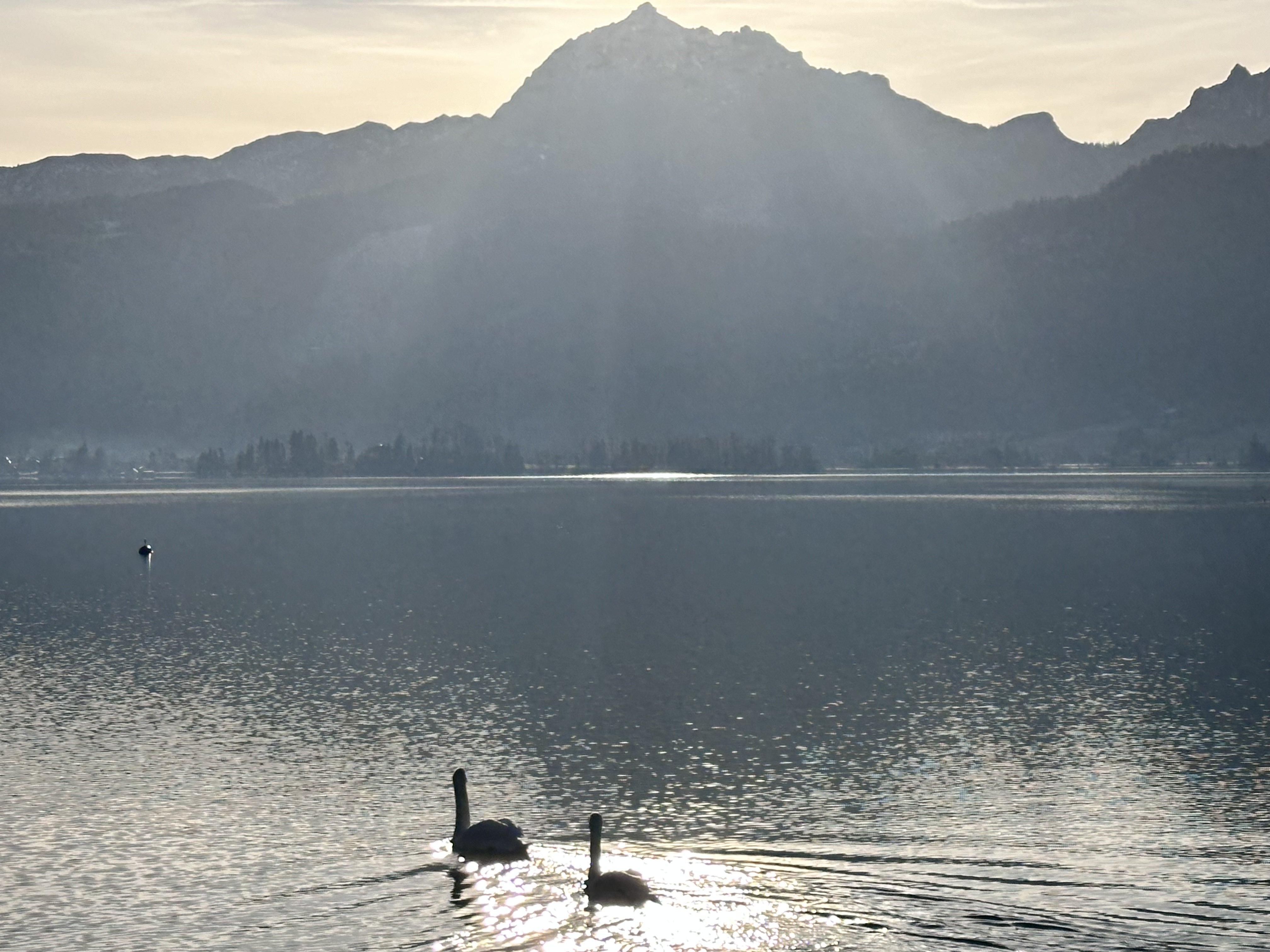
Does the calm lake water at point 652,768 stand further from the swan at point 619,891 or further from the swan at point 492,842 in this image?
the swan at point 492,842

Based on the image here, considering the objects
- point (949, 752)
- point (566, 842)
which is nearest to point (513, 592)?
point (949, 752)

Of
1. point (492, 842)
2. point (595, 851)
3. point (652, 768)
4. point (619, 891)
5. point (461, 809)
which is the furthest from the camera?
point (652, 768)

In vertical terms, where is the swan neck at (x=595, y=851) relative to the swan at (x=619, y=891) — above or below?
above

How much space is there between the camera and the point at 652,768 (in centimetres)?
5303

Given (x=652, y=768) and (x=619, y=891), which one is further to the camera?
(x=652, y=768)

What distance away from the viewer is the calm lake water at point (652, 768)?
36.8m

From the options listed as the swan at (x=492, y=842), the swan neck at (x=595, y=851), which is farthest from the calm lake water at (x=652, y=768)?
the swan neck at (x=595, y=851)

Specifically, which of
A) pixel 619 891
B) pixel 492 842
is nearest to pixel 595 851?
pixel 619 891

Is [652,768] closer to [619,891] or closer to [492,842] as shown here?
[492,842]

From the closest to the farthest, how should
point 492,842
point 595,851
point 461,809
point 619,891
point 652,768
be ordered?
point 619,891 < point 595,851 < point 492,842 < point 461,809 < point 652,768

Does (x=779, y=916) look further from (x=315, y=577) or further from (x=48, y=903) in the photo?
(x=315, y=577)

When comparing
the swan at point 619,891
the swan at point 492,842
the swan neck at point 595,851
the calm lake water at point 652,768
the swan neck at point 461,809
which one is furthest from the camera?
the swan neck at point 461,809

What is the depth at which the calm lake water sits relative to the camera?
121 feet

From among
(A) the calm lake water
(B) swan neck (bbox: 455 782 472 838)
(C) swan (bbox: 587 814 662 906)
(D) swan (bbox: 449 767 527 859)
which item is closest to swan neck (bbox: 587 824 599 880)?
(C) swan (bbox: 587 814 662 906)
